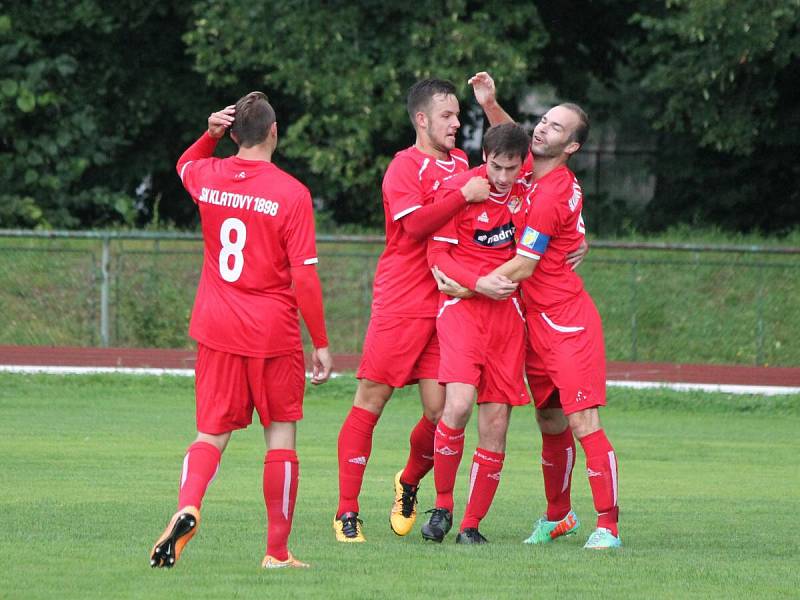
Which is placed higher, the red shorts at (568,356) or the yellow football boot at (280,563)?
the red shorts at (568,356)

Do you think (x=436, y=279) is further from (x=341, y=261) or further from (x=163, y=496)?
(x=341, y=261)

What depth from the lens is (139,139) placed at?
94.4 feet

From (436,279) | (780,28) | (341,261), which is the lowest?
(341,261)

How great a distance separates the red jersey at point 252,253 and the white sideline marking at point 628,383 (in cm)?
1099

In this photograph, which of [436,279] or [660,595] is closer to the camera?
[660,595]

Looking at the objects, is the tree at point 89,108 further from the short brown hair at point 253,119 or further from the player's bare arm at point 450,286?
the short brown hair at point 253,119

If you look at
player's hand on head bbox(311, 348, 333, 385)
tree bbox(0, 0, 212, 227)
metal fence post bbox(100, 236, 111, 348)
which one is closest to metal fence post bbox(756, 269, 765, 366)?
metal fence post bbox(100, 236, 111, 348)

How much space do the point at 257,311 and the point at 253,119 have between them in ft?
2.75

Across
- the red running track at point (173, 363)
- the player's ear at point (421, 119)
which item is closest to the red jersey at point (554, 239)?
the player's ear at point (421, 119)

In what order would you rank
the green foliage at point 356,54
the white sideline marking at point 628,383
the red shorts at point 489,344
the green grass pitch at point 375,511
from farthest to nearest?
the green foliage at point 356,54 → the white sideline marking at point 628,383 → the red shorts at point 489,344 → the green grass pitch at point 375,511

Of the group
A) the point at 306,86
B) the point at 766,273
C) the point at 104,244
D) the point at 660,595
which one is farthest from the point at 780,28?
the point at 660,595

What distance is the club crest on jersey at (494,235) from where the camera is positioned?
305 inches

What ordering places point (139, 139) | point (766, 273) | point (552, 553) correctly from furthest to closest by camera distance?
point (139, 139)
point (766, 273)
point (552, 553)

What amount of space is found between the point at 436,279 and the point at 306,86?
1693 cm
